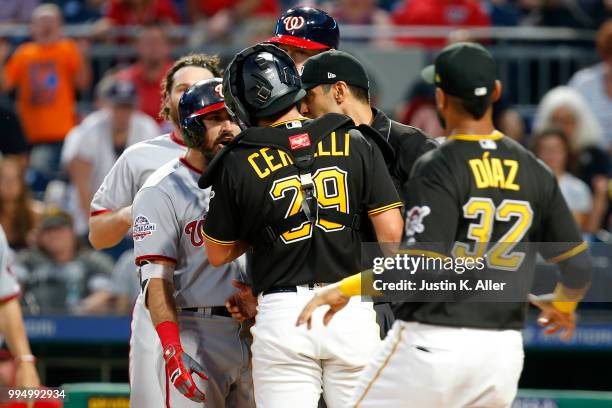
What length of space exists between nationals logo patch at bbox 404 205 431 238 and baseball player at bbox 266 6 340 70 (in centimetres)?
152

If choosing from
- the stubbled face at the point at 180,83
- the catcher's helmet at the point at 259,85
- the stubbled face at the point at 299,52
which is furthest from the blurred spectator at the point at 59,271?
the catcher's helmet at the point at 259,85

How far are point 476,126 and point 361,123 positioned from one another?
0.79 metres

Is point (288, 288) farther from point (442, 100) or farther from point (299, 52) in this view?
point (299, 52)

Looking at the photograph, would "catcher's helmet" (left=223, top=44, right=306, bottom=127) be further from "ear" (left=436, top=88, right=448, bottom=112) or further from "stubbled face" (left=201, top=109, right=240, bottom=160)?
"ear" (left=436, top=88, right=448, bottom=112)

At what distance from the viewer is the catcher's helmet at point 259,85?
4.36m

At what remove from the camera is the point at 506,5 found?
12062 mm

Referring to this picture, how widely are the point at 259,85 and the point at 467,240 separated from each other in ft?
3.19

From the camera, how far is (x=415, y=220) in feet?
13.0

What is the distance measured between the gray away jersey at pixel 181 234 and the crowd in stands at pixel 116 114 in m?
3.75

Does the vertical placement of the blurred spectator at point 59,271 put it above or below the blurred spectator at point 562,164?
below

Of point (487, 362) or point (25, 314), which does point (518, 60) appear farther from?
point (487, 362)

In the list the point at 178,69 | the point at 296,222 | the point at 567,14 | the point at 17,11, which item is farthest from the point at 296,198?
the point at 17,11

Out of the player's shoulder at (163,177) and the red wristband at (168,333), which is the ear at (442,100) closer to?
the player's shoulder at (163,177)

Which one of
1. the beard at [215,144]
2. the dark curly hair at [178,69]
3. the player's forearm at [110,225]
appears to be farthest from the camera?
the dark curly hair at [178,69]
